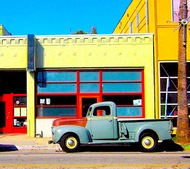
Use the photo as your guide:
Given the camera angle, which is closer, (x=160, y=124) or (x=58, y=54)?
(x=160, y=124)

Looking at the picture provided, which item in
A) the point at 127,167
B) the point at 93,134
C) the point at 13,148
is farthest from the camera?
the point at 13,148

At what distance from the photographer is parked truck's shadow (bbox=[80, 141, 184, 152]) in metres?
15.0

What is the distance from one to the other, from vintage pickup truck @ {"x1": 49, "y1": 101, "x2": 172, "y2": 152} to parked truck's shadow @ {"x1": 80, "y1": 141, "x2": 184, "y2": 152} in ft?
2.53

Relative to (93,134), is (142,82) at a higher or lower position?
higher

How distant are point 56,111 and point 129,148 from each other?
19.8 feet

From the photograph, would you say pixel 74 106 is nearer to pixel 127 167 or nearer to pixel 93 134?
pixel 93 134

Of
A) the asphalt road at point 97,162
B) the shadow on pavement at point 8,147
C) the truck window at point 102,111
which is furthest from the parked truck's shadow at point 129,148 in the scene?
the shadow on pavement at point 8,147

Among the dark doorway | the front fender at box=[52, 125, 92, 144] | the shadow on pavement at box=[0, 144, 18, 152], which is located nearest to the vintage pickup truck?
the front fender at box=[52, 125, 92, 144]

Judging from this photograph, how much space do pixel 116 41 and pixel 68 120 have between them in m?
7.22

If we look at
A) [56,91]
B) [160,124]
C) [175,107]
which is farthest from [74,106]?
[160,124]

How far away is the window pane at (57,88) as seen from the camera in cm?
2031

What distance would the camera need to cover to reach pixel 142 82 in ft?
66.8

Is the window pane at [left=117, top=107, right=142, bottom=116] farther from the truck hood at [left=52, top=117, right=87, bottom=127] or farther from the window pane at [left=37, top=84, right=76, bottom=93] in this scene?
the truck hood at [left=52, top=117, right=87, bottom=127]

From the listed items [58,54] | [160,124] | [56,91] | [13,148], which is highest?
[58,54]
